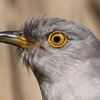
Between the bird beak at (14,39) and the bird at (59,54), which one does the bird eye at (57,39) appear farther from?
the bird beak at (14,39)

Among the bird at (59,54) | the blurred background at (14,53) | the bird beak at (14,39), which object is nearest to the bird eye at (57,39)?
the bird at (59,54)

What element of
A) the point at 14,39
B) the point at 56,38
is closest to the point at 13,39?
the point at 14,39

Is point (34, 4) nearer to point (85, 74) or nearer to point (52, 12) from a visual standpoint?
point (52, 12)

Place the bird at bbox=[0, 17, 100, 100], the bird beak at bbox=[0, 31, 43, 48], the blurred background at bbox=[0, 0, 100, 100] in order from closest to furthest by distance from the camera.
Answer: the bird at bbox=[0, 17, 100, 100] < the bird beak at bbox=[0, 31, 43, 48] < the blurred background at bbox=[0, 0, 100, 100]

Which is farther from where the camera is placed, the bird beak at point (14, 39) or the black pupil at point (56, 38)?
the bird beak at point (14, 39)

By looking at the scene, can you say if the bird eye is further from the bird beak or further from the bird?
the bird beak

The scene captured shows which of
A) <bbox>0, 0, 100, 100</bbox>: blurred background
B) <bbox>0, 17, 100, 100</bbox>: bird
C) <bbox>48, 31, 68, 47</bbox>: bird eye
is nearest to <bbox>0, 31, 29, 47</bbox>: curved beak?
<bbox>0, 17, 100, 100</bbox>: bird

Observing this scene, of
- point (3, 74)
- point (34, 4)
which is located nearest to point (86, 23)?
point (34, 4)

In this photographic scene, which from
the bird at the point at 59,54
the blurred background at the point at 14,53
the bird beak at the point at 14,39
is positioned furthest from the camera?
the blurred background at the point at 14,53

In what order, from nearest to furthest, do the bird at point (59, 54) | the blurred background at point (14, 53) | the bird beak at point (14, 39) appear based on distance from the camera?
the bird at point (59, 54), the bird beak at point (14, 39), the blurred background at point (14, 53)
